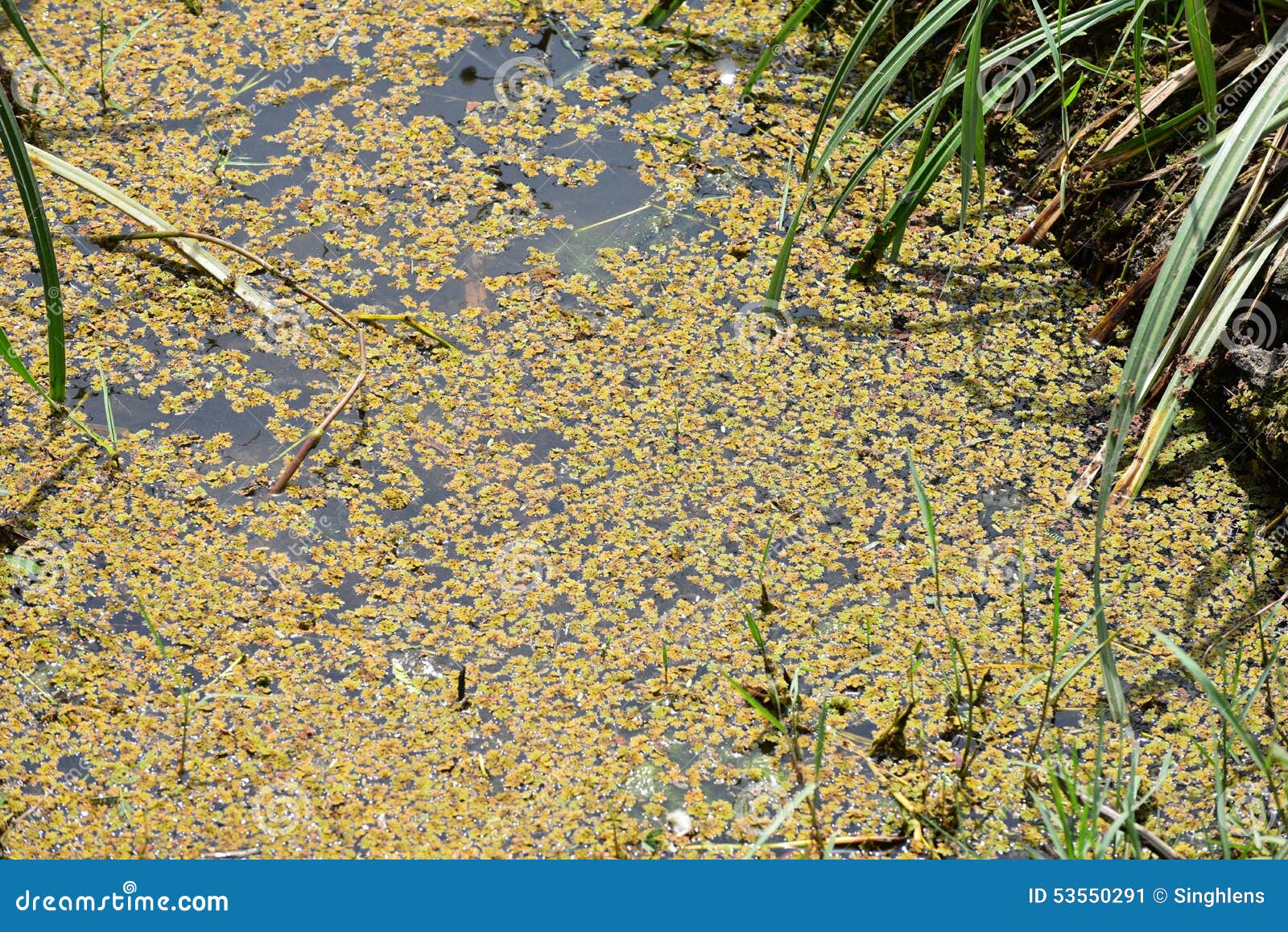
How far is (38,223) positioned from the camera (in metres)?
1.63

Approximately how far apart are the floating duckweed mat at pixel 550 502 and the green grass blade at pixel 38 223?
23cm

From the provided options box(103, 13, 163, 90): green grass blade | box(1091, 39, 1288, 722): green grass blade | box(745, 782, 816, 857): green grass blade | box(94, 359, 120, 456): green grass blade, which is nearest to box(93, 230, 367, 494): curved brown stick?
box(94, 359, 120, 456): green grass blade

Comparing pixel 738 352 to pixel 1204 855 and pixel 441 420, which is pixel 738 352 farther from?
pixel 1204 855

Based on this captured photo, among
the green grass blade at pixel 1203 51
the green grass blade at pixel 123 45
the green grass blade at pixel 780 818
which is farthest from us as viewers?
the green grass blade at pixel 123 45

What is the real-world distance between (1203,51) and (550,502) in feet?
3.69

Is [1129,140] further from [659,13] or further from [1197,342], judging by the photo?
[659,13]

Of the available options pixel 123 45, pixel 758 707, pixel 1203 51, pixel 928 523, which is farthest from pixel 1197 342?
pixel 123 45

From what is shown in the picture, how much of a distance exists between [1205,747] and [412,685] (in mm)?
1024

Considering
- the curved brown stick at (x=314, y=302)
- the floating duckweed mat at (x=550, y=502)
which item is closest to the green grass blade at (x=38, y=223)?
the floating duckweed mat at (x=550, y=502)

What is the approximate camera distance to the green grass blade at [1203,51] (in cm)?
176

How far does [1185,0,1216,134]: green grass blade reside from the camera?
176cm

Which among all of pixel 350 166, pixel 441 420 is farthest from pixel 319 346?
pixel 350 166

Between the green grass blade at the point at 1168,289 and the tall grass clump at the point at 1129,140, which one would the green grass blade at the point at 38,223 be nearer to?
the tall grass clump at the point at 1129,140

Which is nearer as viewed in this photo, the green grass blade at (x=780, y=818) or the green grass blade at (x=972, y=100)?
the green grass blade at (x=780, y=818)
